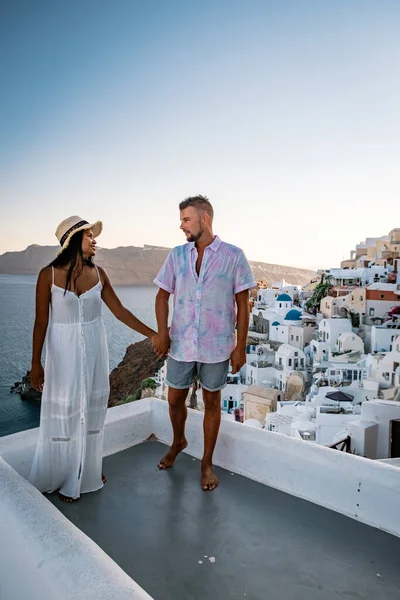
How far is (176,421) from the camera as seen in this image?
6.44ft

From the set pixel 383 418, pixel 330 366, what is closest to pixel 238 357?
pixel 383 418

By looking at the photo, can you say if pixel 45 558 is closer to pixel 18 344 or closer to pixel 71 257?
pixel 71 257

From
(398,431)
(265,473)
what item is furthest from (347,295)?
(265,473)

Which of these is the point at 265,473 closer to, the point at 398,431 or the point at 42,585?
the point at 42,585

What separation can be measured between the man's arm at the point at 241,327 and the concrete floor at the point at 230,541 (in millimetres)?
525

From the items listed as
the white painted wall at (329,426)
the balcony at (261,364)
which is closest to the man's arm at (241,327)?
the white painted wall at (329,426)

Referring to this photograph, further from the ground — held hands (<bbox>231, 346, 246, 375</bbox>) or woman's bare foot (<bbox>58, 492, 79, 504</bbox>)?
held hands (<bbox>231, 346, 246, 375</bbox>)

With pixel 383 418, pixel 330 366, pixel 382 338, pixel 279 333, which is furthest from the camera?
pixel 279 333

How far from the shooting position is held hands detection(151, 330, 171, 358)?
73.4 inches

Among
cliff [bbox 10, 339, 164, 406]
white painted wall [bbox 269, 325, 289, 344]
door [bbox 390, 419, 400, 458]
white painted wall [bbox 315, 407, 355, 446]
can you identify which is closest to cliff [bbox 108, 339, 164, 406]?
cliff [bbox 10, 339, 164, 406]

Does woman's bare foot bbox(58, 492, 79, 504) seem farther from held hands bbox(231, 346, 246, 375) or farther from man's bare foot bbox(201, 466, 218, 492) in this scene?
held hands bbox(231, 346, 246, 375)

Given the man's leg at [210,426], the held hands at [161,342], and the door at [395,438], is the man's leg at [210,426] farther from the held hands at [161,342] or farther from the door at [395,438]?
the door at [395,438]

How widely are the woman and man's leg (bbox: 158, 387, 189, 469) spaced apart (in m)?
0.36

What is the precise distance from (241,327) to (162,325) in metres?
0.34
